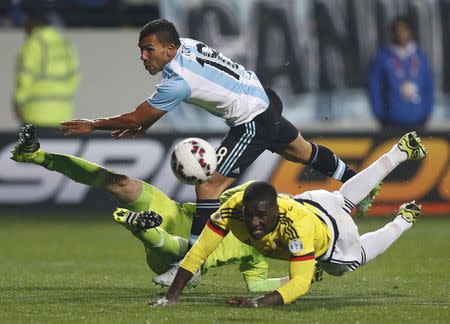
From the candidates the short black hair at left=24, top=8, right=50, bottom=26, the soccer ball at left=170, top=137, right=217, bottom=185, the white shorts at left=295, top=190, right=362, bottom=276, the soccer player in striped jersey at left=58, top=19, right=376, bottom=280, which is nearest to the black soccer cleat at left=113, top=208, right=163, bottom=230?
the soccer ball at left=170, top=137, right=217, bottom=185

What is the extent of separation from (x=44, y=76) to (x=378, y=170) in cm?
948

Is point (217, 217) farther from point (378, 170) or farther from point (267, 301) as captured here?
point (378, 170)

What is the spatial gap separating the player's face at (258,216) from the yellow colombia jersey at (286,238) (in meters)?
0.19

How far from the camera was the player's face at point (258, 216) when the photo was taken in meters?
8.62

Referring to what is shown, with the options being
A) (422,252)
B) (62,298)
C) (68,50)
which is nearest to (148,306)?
(62,298)

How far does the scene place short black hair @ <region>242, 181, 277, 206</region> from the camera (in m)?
8.62

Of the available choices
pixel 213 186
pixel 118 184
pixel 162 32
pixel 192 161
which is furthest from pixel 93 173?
pixel 192 161

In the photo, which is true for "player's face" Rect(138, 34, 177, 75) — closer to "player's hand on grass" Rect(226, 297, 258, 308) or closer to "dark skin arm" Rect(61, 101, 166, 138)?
"dark skin arm" Rect(61, 101, 166, 138)

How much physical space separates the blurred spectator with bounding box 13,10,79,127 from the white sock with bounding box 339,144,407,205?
8944mm

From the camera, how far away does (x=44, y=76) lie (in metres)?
19.3

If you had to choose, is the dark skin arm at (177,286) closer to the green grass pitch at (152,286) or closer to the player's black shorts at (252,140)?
the green grass pitch at (152,286)

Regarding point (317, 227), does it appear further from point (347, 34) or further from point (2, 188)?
point (347, 34)

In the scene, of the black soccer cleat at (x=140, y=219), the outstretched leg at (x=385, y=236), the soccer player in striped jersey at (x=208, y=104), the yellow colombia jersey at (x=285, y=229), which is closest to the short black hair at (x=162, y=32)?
the soccer player in striped jersey at (x=208, y=104)

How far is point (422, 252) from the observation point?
14547mm
